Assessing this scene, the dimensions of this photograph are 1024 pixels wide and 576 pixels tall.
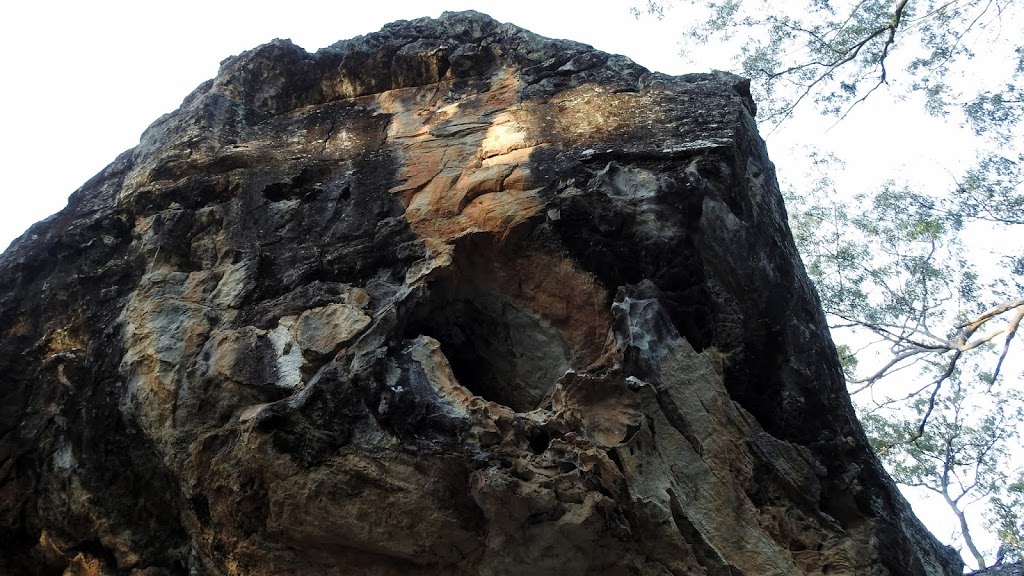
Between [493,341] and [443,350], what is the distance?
41 cm

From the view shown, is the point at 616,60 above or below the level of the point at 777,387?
above

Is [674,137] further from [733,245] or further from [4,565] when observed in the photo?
[4,565]

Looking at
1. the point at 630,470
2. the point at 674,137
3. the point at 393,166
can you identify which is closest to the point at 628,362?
the point at 630,470

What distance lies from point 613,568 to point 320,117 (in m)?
5.26

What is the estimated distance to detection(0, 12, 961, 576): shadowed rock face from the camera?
5.17 metres

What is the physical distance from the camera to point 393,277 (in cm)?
652

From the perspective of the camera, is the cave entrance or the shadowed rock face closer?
the shadowed rock face

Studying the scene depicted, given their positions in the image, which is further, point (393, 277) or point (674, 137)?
point (674, 137)

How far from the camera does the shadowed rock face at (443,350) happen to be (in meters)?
5.17

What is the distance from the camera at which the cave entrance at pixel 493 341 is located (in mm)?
6504

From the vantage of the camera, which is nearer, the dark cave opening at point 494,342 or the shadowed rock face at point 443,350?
the shadowed rock face at point 443,350

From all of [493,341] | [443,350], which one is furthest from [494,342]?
[443,350]

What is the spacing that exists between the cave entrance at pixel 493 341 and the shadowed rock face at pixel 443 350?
0.07 ft

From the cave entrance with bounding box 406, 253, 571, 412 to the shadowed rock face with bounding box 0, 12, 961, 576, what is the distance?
→ 2 centimetres
